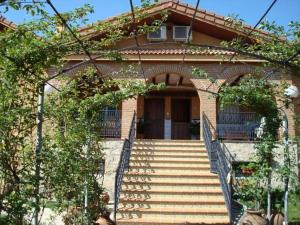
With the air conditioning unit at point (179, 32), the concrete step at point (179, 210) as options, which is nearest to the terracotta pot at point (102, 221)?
the concrete step at point (179, 210)

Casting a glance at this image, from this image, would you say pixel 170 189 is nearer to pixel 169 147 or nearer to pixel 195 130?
pixel 169 147

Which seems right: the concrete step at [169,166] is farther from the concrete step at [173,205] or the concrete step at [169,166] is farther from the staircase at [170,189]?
the concrete step at [173,205]

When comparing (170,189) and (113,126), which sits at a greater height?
(113,126)

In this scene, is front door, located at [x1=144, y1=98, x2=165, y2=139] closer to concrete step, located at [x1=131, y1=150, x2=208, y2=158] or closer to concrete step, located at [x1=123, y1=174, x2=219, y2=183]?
concrete step, located at [x1=131, y1=150, x2=208, y2=158]


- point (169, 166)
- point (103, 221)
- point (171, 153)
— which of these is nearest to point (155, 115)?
point (171, 153)

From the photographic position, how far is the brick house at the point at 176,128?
9.30 m

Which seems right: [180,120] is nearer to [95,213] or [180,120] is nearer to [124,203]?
[124,203]

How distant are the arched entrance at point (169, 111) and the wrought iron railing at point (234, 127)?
2.13m

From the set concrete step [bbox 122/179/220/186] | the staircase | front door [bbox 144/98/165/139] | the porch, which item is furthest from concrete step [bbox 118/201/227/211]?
front door [bbox 144/98/165/139]

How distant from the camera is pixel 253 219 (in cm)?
755

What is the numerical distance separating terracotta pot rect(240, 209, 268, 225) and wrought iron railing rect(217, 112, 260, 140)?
296 inches

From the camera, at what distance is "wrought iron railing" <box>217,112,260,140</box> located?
15.3 m

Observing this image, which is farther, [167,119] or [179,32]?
[167,119]

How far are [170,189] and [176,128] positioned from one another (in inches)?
313
